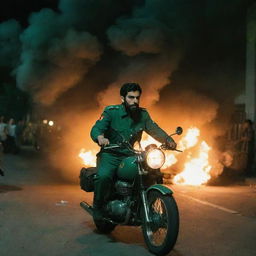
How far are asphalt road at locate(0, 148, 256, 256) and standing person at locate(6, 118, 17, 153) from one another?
1069 centimetres

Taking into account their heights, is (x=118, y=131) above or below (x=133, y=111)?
below

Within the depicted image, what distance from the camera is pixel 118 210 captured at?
5.49m

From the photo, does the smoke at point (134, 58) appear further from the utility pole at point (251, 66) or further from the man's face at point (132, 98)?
the man's face at point (132, 98)

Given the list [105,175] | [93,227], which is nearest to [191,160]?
[93,227]

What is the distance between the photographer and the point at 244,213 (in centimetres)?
793

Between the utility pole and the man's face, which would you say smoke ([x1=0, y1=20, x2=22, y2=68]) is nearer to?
the utility pole

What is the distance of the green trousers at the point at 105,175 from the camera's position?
18.5 feet

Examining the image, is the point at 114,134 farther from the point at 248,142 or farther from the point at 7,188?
the point at 248,142

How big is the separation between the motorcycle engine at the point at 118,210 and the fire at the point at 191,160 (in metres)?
6.72

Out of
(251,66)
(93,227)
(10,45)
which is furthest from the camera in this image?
(10,45)

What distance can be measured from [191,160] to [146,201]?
26.4 feet

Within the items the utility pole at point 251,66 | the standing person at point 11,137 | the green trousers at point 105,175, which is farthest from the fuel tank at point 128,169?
the standing person at point 11,137

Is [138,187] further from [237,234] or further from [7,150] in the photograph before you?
[7,150]

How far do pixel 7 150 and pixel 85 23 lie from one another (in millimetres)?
8133
